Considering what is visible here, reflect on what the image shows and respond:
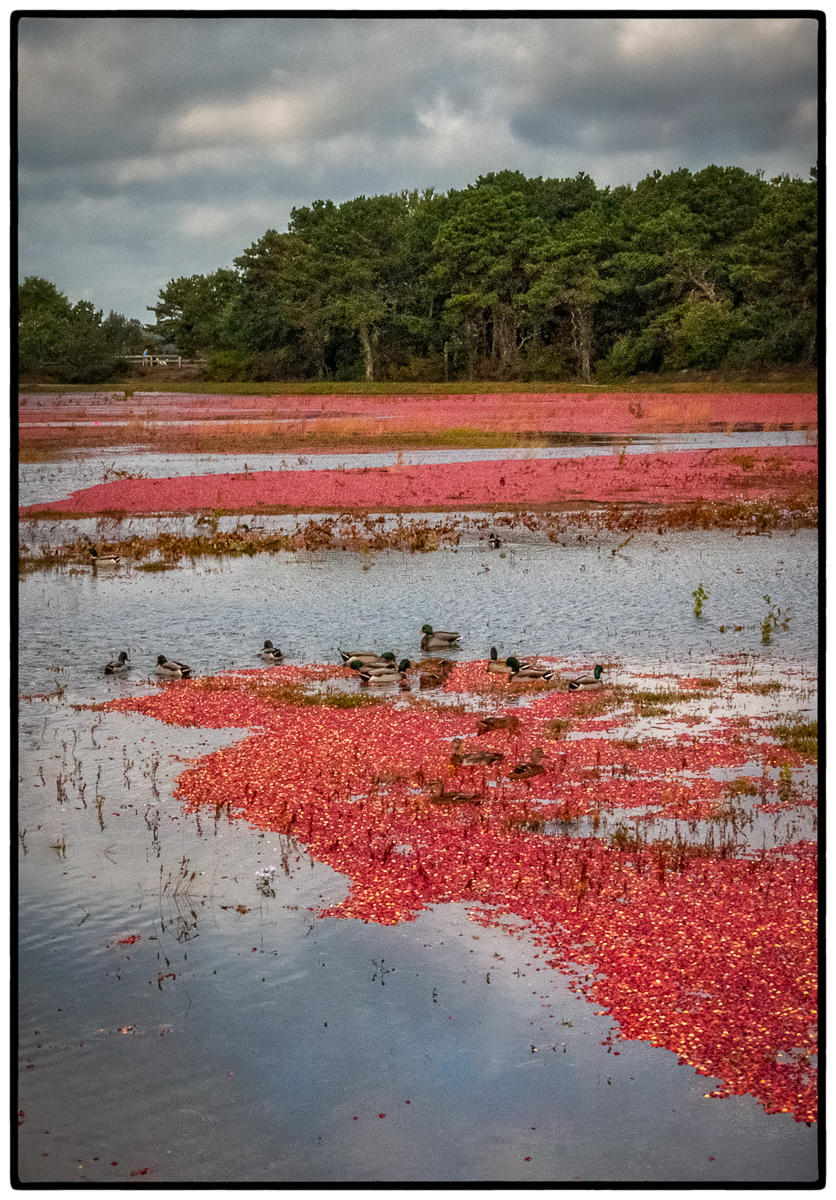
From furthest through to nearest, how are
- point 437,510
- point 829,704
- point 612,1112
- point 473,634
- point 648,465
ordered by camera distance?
point 648,465 → point 437,510 → point 473,634 → point 829,704 → point 612,1112

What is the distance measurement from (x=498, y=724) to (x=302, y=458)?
103 feet

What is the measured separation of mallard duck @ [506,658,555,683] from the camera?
1808 centimetres

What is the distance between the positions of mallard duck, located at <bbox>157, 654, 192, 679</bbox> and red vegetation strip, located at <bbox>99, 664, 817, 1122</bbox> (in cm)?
112

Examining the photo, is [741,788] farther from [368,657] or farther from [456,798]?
[368,657]

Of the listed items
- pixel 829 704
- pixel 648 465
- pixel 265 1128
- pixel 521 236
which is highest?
pixel 521 236

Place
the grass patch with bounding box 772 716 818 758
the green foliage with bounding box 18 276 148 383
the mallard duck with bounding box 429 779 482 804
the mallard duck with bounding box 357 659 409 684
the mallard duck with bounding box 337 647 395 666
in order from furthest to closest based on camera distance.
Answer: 1. the mallard duck with bounding box 337 647 395 666
2. the mallard duck with bounding box 357 659 409 684
3. the grass patch with bounding box 772 716 818 758
4. the mallard duck with bounding box 429 779 482 804
5. the green foliage with bounding box 18 276 148 383

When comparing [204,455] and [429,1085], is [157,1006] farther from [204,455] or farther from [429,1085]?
[204,455]

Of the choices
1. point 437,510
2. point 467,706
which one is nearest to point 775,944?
point 467,706

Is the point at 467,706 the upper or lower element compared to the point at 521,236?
lower

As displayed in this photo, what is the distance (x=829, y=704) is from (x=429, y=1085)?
148 inches

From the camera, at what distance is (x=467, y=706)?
17.3 metres

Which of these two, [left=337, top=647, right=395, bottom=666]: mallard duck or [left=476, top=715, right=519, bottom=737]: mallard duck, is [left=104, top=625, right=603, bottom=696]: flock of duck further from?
[left=476, top=715, right=519, bottom=737]: mallard duck

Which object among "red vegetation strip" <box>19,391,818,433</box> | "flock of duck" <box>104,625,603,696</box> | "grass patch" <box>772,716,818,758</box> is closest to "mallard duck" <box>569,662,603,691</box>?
"flock of duck" <box>104,625,603,696</box>

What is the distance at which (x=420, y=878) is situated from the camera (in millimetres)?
11469
